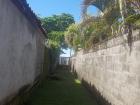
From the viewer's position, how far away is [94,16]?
14477mm

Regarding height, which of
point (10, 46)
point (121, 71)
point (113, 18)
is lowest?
point (121, 71)

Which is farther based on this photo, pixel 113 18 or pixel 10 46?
pixel 113 18

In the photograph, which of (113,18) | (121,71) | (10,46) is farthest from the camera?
(113,18)

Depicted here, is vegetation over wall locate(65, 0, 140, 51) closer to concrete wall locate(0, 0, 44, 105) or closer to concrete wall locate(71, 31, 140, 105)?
concrete wall locate(71, 31, 140, 105)

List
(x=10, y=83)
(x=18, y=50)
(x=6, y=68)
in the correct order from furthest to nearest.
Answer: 1. (x=18, y=50)
2. (x=10, y=83)
3. (x=6, y=68)

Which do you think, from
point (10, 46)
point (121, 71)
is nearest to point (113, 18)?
point (121, 71)

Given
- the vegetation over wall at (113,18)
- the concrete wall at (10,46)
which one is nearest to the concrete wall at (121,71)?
the vegetation over wall at (113,18)

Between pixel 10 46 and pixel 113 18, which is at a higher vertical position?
pixel 113 18

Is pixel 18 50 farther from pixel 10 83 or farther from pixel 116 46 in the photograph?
pixel 116 46

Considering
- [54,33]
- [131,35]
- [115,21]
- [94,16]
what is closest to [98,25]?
[94,16]

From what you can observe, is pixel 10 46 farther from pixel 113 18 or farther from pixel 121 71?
pixel 113 18

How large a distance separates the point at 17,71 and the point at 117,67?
8.44 feet

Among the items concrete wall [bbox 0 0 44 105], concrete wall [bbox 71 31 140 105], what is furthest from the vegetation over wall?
concrete wall [bbox 0 0 44 105]

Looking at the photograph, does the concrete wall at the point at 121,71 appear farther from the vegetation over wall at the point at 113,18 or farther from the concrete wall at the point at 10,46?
the concrete wall at the point at 10,46
